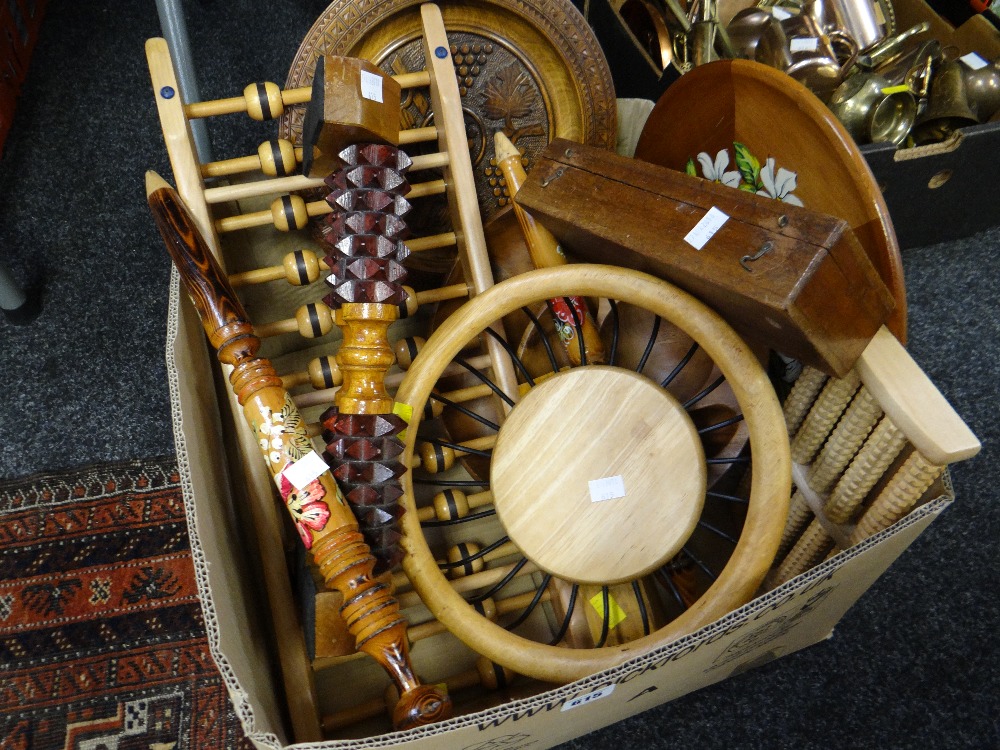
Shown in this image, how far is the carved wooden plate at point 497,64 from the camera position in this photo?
3.19 feet

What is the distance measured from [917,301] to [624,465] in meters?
0.93

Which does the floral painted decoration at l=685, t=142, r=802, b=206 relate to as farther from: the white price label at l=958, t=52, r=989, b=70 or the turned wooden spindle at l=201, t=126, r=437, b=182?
the white price label at l=958, t=52, r=989, b=70

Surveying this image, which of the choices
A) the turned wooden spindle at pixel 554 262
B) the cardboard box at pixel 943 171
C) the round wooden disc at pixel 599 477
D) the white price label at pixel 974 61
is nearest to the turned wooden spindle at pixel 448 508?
the round wooden disc at pixel 599 477

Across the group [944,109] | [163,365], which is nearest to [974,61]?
[944,109]

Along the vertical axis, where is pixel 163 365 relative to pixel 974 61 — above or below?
below

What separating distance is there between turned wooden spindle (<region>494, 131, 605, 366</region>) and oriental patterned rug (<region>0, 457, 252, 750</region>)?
0.67 meters

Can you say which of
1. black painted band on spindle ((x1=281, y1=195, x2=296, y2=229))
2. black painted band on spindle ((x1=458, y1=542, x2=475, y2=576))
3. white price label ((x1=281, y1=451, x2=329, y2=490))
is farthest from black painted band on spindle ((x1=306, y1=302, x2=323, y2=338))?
black painted band on spindle ((x1=458, y1=542, x2=475, y2=576))

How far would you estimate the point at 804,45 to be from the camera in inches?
52.7

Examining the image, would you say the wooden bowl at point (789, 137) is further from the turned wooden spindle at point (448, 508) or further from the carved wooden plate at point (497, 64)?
the turned wooden spindle at point (448, 508)

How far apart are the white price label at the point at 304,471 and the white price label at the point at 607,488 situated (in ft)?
0.94

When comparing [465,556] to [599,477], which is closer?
[599,477]

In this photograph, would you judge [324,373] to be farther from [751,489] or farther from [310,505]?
[751,489]

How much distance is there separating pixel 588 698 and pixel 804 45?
1165 millimetres

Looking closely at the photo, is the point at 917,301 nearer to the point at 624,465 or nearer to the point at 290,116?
the point at 624,465
